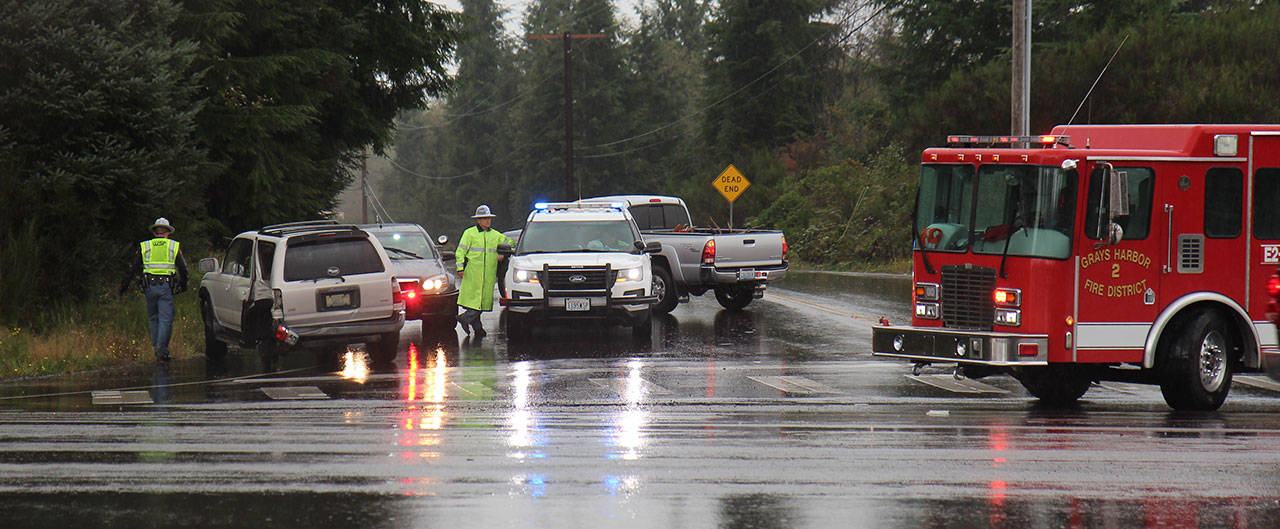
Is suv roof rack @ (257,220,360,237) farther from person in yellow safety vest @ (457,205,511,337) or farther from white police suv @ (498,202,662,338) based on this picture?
person in yellow safety vest @ (457,205,511,337)

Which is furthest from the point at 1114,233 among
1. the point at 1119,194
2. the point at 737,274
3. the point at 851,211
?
the point at 851,211

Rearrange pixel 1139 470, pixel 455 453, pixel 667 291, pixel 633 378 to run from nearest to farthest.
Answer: pixel 1139 470 → pixel 455 453 → pixel 633 378 → pixel 667 291

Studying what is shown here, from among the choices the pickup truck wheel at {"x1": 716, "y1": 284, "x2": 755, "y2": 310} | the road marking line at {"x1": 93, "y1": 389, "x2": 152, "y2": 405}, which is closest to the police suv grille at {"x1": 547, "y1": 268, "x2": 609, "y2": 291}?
the pickup truck wheel at {"x1": 716, "y1": 284, "x2": 755, "y2": 310}

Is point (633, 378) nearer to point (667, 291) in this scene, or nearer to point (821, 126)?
point (667, 291)

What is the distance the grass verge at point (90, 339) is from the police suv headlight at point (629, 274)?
567 cm

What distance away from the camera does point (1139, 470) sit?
340 inches

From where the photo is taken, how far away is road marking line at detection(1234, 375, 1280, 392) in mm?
13750

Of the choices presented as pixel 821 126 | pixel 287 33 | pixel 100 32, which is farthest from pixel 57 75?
pixel 821 126

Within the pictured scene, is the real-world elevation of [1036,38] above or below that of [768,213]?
above

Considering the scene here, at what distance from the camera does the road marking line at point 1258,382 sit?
13.8 meters

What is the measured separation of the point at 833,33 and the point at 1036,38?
1221 inches

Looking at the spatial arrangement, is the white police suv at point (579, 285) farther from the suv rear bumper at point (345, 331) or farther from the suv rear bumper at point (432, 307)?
the suv rear bumper at point (345, 331)

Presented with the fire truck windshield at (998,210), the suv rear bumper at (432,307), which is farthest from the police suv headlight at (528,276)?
the fire truck windshield at (998,210)

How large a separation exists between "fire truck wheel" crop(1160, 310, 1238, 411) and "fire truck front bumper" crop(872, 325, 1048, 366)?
43.7 inches
